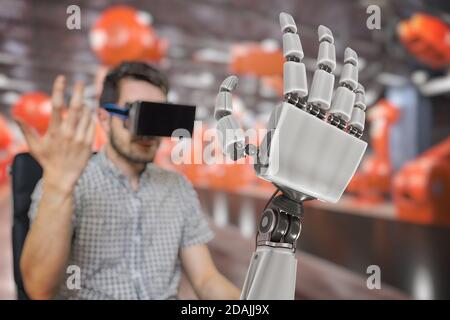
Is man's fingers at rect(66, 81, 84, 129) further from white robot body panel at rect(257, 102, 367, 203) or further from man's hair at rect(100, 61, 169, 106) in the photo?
man's hair at rect(100, 61, 169, 106)

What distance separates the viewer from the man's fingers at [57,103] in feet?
1.59

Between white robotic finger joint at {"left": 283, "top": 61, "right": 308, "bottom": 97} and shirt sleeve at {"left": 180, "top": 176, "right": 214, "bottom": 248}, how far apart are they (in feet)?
1.71

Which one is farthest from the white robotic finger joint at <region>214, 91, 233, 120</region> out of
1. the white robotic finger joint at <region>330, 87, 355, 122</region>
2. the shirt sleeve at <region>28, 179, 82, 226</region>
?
the shirt sleeve at <region>28, 179, 82, 226</region>

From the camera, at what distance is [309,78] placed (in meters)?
0.49

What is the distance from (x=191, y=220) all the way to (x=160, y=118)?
41cm

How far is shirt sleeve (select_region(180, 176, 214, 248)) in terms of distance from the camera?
0.93 meters

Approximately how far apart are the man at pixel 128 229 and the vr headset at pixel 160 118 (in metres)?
0.15

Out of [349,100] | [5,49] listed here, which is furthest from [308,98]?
Answer: [5,49]

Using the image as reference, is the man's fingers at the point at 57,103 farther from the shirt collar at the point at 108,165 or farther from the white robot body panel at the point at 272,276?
the shirt collar at the point at 108,165

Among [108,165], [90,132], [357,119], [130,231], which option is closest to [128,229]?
[130,231]

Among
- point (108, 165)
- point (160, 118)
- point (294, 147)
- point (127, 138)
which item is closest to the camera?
point (294, 147)

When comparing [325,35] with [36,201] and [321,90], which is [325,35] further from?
[36,201]

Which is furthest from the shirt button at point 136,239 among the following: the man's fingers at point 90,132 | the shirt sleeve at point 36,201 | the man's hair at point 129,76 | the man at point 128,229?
the man's fingers at point 90,132
